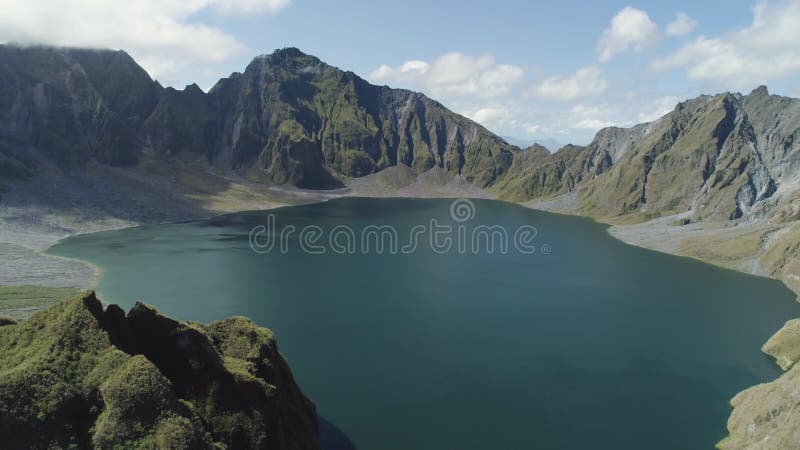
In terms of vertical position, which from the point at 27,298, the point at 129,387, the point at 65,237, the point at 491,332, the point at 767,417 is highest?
the point at 65,237

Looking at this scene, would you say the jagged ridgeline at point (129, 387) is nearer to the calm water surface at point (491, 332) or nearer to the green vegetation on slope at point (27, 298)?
the calm water surface at point (491, 332)

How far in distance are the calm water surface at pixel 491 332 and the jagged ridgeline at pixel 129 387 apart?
17008 mm

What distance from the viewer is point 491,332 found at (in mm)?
A: 89000

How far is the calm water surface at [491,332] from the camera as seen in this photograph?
5874 centimetres

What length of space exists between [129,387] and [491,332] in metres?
67.0

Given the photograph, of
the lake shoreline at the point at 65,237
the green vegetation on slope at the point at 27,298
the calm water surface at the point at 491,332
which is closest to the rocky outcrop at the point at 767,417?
the calm water surface at the point at 491,332

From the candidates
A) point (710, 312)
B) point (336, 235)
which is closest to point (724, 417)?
point (710, 312)

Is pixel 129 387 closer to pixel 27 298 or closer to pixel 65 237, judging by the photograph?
pixel 27 298

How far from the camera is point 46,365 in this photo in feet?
110

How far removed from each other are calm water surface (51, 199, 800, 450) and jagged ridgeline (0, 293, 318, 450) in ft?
55.8

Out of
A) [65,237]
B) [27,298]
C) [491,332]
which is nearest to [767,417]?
[491,332]

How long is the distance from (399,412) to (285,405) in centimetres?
1752

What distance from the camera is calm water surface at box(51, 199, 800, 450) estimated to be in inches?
2313

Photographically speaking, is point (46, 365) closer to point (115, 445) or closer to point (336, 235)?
point (115, 445)
